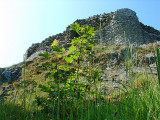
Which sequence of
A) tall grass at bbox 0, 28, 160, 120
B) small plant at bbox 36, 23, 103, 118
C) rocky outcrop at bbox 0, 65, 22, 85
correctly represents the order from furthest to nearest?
rocky outcrop at bbox 0, 65, 22, 85 → small plant at bbox 36, 23, 103, 118 → tall grass at bbox 0, 28, 160, 120

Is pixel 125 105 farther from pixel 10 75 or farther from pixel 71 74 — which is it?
pixel 10 75

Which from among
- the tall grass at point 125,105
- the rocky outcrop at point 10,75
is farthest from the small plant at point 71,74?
the rocky outcrop at point 10,75

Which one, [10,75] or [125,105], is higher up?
[10,75]

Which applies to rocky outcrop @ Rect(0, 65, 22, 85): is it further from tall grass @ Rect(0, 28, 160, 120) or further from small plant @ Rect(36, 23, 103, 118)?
small plant @ Rect(36, 23, 103, 118)

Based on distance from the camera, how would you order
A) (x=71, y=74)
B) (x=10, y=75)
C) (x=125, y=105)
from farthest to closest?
(x=10, y=75), (x=71, y=74), (x=125, y=105)

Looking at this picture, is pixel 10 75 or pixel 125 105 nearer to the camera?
pixel 125 105

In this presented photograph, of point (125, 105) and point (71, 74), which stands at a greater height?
point (71, 74)

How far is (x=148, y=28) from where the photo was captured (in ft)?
62.8

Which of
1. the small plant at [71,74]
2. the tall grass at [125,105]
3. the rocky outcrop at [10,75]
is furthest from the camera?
the rocky outcrop at [10,75]

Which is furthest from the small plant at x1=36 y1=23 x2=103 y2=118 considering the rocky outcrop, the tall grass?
the rocky outcrop

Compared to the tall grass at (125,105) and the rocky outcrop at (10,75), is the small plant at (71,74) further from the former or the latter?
the rocky outcrop at (10,75)

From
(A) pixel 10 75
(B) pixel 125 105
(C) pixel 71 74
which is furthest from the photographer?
(A) pixel 10 75

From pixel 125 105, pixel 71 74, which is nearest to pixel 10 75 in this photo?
pixel 71 74

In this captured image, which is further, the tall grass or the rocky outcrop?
the rocky outcrop
